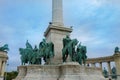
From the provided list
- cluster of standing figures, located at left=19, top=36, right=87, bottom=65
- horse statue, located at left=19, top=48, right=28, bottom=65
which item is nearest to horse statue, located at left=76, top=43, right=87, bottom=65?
cluster of standing figures, located at left=19, top=36, right=87, bottom=65

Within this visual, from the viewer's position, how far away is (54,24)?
92.1 ft

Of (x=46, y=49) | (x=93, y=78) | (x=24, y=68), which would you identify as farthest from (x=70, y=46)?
(x=24, y=68)

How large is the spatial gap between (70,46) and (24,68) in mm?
6456

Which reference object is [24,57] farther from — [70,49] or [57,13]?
[57,13]

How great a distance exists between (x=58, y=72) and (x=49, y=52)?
3.27 metres

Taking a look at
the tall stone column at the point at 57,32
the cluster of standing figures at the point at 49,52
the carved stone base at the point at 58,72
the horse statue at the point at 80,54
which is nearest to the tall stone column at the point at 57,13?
the tall stone column at the point at 57,32

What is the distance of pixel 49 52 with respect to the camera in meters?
24.5

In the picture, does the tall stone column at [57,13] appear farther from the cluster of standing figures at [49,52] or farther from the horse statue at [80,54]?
the horse statue at [80,54]

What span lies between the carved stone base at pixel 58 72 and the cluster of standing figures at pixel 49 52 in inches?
94.5

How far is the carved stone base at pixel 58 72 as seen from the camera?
21.2 meters

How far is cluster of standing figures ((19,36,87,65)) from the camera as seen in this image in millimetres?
24203

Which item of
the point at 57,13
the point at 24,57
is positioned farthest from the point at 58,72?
the point at 57,13

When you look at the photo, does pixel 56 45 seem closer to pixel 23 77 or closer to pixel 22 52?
pixel 22 52

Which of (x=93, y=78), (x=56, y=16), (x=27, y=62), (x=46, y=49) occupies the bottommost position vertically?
(x=93, y=78)
